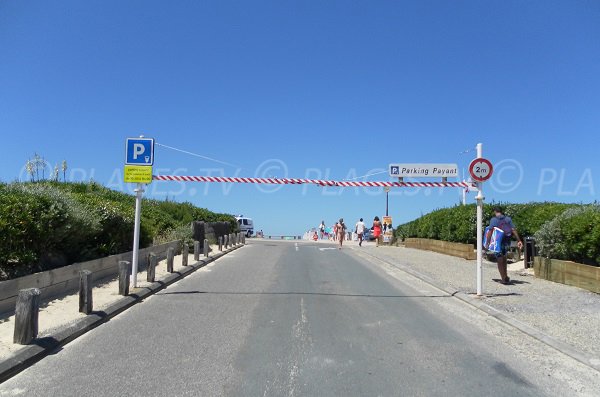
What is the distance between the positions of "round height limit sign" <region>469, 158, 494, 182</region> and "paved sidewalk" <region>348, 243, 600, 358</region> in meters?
2.53

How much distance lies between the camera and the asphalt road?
5.49 metres

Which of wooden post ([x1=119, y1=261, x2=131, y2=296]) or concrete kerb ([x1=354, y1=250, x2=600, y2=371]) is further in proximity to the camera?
wooden post ([x1=119, y1=261, x2=131, y2=296])

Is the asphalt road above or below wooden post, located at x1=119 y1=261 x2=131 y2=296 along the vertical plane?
below

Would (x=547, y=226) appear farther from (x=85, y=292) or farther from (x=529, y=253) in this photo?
(x=85, y=292)

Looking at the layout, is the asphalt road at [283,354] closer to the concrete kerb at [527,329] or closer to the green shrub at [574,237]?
the concrete kerb at [527,329]

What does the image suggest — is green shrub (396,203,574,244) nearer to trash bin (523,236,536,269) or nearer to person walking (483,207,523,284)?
trash bin (523,236,536,269)

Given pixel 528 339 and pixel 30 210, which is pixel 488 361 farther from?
pixel 30 210

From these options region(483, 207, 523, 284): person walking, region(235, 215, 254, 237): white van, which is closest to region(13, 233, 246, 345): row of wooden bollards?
region(483, 207, 523, 284): person walking

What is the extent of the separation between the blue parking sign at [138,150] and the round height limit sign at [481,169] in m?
6.87

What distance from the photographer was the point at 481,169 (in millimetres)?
11406

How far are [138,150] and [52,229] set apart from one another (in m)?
2.43

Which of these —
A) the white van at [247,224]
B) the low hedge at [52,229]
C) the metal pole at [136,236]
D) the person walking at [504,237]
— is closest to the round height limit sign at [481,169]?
the person walking at [504,237]

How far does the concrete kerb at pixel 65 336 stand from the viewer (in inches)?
229

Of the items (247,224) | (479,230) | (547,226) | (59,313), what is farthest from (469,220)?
(247,224)
